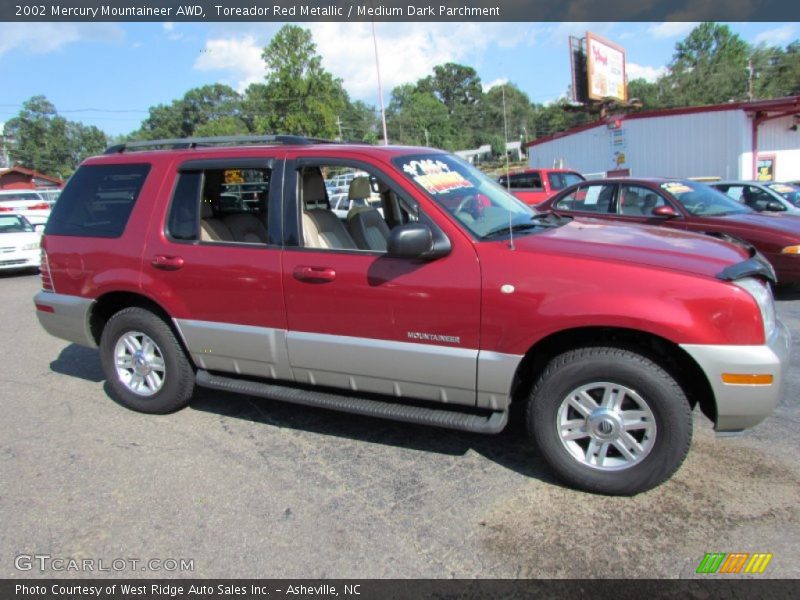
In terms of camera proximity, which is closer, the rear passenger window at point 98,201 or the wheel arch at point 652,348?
the wheel arch at point 652,348

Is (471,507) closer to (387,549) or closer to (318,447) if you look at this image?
(387,549)

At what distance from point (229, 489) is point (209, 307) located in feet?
4.19

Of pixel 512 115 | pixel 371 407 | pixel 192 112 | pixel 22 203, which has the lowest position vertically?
pixel 371 407

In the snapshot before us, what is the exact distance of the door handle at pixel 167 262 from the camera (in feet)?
13.2

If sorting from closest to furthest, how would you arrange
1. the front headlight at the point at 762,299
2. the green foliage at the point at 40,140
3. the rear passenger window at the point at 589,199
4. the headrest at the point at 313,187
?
the front headlight at the point at 762,299 < the headrest at the point at 313,187 < the rear passenger window at the point at 589,199 < the green foliage at the point at 40,140

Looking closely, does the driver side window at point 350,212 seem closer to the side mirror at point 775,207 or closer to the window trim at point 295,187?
the window trim at point 295,187

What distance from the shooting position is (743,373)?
2.78 meters

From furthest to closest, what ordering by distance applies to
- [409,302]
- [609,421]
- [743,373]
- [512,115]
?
[512,115], [409,302], [609,421], [743,373]

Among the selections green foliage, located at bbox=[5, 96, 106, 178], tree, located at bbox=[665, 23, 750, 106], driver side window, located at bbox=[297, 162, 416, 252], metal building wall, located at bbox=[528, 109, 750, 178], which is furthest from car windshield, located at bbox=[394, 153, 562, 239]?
green foliage, located at bbox=[5, 96, 106, 178]

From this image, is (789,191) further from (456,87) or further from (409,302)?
(456,87)

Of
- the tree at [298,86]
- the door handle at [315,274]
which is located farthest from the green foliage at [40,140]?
the door handle at [315,274]

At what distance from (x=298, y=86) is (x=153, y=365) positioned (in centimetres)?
5990

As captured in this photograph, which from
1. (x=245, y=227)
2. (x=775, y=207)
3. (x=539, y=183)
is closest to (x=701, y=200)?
(x=775, y=207)

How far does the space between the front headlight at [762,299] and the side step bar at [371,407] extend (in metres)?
1.38
